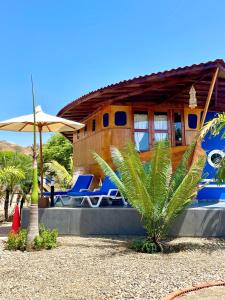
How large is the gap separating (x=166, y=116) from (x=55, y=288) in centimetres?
984

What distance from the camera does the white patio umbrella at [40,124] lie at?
32.1 ft

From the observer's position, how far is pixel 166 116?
14.0m

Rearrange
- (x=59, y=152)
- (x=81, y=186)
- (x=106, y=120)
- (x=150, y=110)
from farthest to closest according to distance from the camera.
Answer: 1. (x=59, y=152)
2. (x=150, y=110)
3. (x=106, y=120)
4. (x=81, y=186)

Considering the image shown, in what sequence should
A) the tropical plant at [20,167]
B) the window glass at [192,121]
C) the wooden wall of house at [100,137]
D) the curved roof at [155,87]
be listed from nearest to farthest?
the curved roof at [155,87] < the wooden wall of house at [100,137] < the window glass at [192,121] < the tropical plant at [20,167]

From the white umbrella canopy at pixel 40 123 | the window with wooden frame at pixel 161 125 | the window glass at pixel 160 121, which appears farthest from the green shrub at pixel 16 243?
the window glass at pixel 160 121

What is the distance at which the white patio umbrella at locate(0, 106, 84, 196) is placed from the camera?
9783 millimetres

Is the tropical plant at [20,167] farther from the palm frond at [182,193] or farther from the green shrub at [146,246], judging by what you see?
the palm frond at [182,193]

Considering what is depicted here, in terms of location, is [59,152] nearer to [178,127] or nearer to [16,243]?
[178,127]

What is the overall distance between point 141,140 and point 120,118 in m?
1.15

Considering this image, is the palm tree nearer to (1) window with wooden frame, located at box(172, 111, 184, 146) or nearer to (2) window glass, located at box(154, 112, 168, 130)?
(2) window glass, located at box(154, 112, 168, 130)

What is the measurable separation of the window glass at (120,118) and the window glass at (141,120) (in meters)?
0.45

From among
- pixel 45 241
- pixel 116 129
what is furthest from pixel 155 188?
pixel 116 129

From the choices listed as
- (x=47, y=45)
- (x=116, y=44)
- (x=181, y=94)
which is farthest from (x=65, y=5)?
(x=181, y=94)

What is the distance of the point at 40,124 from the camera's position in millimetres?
10805
